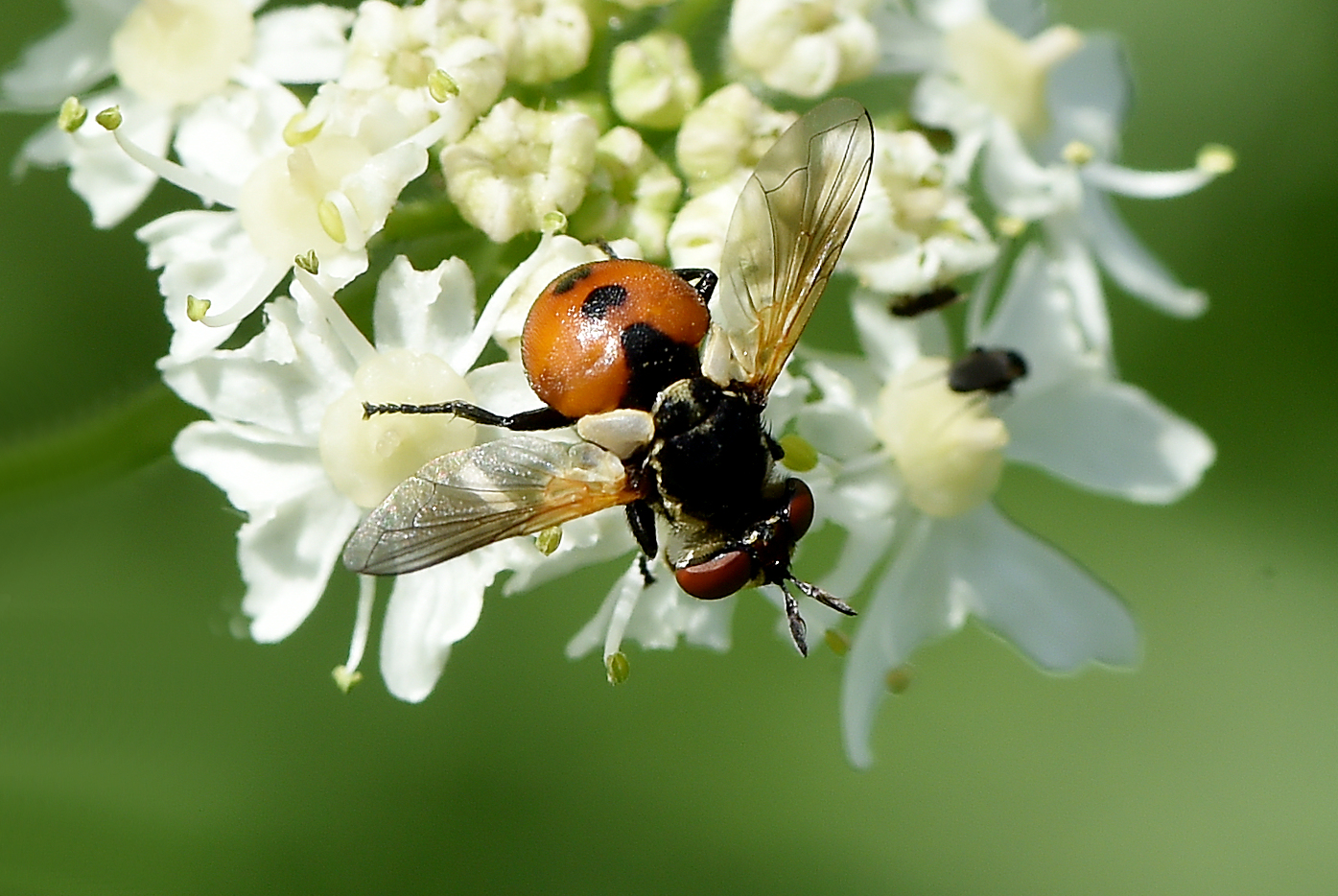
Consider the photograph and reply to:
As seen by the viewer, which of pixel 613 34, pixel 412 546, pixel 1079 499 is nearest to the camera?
pixel 412 546

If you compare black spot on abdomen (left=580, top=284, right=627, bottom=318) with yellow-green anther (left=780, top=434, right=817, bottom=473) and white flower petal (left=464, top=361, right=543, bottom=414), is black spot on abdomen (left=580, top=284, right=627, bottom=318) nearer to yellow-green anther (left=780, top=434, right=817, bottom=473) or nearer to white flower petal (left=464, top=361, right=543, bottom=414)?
white flower petal (left=464, top=361, right=543, bottom=414)

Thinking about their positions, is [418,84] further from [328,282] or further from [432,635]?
[432,635]

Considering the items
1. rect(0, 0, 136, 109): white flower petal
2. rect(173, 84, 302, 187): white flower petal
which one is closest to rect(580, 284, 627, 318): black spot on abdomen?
rect(173, 84, 302, 187): white flower petal

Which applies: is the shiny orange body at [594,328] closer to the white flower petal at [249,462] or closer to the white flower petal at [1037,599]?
the white flower petal at [249,462]

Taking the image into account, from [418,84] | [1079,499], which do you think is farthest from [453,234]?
[1079,499]

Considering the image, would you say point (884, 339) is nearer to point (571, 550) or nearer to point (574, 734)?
point (571, 550)

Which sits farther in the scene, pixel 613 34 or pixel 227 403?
pixel 613 34
